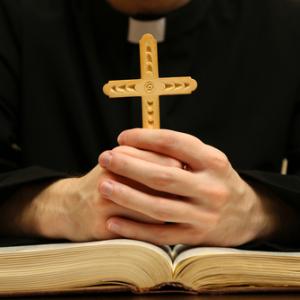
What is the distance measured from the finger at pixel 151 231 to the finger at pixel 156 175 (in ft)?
0.17

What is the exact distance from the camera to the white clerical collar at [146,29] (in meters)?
1.10

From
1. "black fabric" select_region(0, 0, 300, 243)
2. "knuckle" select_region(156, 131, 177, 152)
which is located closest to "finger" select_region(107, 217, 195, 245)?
"knuckle" select_region(156, 131, 177, 152)

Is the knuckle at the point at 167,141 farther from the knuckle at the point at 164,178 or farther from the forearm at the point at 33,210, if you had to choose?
the forearm at the point at 33,210

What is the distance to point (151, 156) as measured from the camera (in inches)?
26.2

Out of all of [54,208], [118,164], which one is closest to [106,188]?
[118,164]

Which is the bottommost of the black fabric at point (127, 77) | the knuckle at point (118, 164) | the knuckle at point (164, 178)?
the knuckle at point (164, 178)

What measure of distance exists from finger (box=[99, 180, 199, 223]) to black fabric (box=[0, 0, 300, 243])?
18.0 inches

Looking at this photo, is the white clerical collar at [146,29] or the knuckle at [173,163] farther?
the white clerical collar at [146,29]

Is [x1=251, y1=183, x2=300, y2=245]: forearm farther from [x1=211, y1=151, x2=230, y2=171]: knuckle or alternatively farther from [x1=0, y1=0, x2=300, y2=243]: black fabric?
[x1=0, y1=0, x2=300, y2=243]: black fabric

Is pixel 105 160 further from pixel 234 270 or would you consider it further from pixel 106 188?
pixel 234 270

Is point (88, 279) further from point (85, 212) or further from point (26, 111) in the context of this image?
point (26, 111)

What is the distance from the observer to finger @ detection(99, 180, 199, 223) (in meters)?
0.64

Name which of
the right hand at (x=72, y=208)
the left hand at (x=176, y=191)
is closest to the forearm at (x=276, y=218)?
the left hand at (x=176, y=191)

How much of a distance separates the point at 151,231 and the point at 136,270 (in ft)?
0.21
